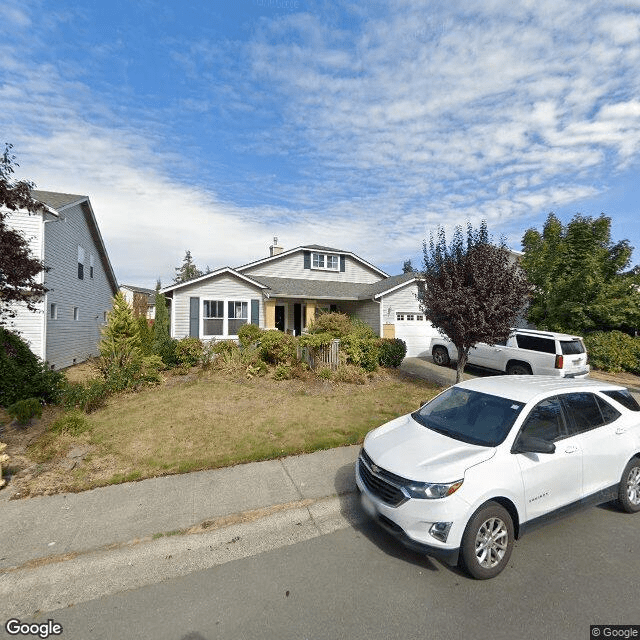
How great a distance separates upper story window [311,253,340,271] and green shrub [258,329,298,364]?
10.3 m

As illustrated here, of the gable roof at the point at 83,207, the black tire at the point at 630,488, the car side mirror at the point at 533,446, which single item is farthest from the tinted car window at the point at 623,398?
the gable roof at the point at 83,207

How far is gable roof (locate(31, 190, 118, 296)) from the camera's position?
12375 millimetres

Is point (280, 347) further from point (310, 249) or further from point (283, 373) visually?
point (310, 249)

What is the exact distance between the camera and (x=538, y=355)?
10.3 m

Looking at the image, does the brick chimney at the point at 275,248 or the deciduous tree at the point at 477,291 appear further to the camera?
the brick chimney at the point at 275,248

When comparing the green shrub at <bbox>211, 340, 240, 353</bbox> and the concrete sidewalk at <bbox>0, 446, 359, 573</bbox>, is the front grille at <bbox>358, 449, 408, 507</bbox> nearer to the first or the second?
the concrete sidewalk at <bbox>0, 446, 359, 573</bbox>

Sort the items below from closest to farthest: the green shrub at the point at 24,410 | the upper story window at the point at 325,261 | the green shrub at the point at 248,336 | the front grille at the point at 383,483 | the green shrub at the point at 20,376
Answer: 1. the front grille at the point at 383,483
2. the green shrub at the point at 24,410
3. the green shrub at the point at 20,376
4. the green shrub at the point at 248,336
5. the upper story window at the point at 325,261

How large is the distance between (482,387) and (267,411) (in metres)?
4.55

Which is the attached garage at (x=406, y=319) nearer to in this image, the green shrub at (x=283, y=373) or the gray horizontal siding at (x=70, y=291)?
the green shrub at (x=283, y=373)

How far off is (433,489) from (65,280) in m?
15.4

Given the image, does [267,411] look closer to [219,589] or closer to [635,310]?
[219,589]

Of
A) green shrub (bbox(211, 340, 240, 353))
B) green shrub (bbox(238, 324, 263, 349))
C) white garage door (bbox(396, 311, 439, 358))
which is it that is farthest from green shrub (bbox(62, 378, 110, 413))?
white garage door (bbox(396, 311, 439, 358))

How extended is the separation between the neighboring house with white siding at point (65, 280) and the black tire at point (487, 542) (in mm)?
10753

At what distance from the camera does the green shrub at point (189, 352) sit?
37.6 feet
